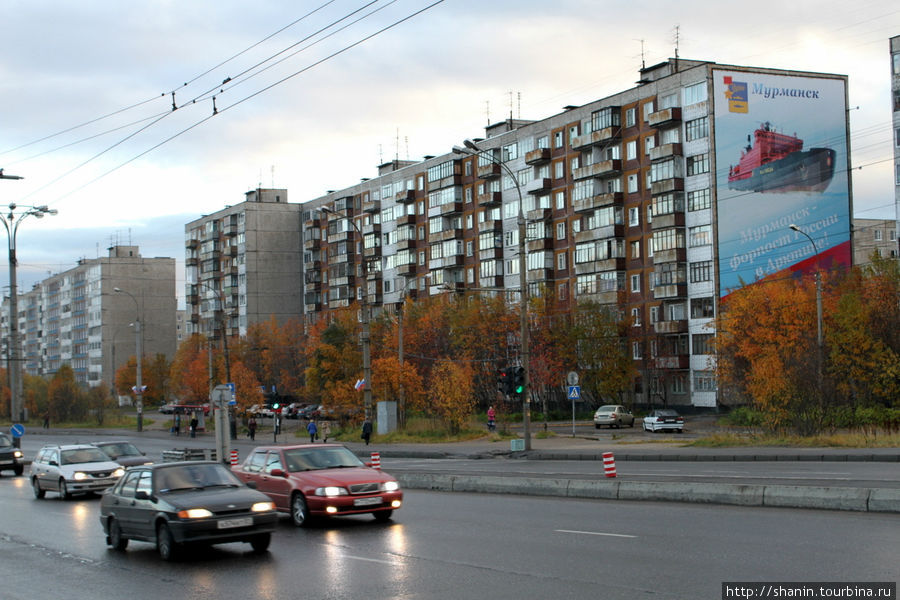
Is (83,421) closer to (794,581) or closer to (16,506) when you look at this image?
(16,506)

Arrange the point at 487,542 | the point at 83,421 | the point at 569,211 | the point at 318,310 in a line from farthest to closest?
1. the point at 318,310
2. the point at 83,421
3. the point at 569,211
4. the point at 487,542

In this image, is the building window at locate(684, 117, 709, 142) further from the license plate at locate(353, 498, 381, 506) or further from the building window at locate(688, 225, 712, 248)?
the license plate at locate(353, 498, 381, 506)

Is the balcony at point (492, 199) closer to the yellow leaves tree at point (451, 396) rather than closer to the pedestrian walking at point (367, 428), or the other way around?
the yellow leaves tree at point (451, 396)

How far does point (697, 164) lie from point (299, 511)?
59.4 m

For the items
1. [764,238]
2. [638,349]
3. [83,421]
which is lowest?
[83,421]

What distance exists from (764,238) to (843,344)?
2119 centimetres

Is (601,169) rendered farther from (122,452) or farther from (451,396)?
(122,452)

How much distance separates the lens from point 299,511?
16.5 metres

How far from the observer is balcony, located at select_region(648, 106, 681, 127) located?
71.4m

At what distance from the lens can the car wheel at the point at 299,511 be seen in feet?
53.6

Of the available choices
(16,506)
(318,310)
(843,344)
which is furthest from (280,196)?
(16,506)

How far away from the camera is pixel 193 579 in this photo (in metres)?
11.7

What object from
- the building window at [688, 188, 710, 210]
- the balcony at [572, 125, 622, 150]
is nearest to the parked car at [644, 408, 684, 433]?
the building window at [688, 188, 710, 210]

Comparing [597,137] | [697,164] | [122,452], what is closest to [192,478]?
[122,452]
